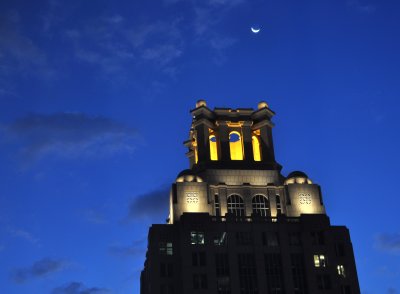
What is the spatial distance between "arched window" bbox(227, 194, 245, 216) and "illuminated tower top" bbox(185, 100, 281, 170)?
7286 mm

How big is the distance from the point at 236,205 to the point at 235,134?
2093cm

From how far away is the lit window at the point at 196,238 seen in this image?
120m

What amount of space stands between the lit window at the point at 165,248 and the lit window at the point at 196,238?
4.90m

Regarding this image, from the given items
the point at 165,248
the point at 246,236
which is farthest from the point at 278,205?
the point at 165,248

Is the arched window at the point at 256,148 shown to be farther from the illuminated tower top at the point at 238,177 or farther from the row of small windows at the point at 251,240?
the row of small windows at the point at 251,240

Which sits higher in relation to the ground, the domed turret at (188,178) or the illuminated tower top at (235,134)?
the illuminated tower top at (235,134)

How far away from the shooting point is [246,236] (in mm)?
122250

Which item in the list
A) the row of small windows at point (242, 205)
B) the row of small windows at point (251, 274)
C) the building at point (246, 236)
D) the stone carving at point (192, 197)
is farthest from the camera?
the row of small windows at point (242, 205)

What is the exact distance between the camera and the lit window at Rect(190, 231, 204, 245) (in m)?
120

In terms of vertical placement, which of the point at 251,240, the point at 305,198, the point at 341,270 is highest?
the point at 305,198

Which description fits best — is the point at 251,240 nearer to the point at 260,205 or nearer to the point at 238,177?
the point at 260,205

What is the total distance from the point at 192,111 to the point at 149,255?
115ft

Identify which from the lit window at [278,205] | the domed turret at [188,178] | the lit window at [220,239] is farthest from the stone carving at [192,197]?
the lit window at [278,205]

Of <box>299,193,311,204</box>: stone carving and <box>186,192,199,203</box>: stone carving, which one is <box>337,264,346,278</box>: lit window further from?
<box>186,192,199,203</box>: stone carving
